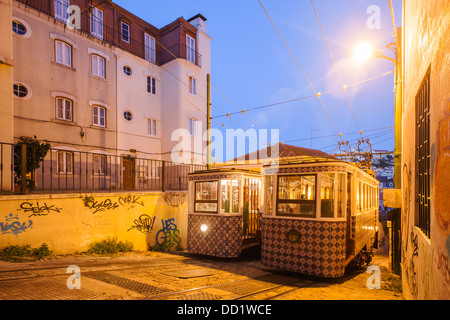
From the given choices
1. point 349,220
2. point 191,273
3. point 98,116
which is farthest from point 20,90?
point 349,220

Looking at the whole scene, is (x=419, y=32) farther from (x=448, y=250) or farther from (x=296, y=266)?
(x=296, y=266)

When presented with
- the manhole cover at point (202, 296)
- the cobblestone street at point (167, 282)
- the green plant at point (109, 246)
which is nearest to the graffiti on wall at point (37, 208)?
the cobblestone street at point (167, 282)

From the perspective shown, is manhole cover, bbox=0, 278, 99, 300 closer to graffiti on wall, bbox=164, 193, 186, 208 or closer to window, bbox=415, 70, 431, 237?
window, bbox=415, 70, 431, 237

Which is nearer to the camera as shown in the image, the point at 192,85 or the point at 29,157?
the point at 29,157

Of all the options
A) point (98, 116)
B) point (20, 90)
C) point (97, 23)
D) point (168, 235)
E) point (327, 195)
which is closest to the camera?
point (327, 195)

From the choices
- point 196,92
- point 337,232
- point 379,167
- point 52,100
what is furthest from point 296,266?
point 379,167

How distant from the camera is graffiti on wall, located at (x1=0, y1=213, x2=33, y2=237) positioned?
24.3 feet

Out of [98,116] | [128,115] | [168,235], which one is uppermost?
[128,115]

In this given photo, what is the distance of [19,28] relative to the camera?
47.6ft

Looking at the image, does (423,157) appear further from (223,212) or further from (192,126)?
(192,126)

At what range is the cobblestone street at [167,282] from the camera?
5248 millimetres

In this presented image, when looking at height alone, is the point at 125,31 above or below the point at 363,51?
above

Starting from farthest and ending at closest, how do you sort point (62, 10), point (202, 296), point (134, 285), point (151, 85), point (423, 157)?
point (151, 85), point (62, 10), point (134, 285), point (202, 296), point (423, 157)

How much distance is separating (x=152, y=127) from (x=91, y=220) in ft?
42.7
